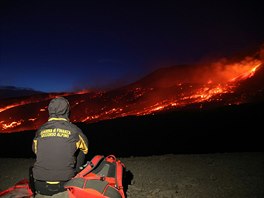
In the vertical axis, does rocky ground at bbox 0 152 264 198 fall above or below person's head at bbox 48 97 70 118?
below

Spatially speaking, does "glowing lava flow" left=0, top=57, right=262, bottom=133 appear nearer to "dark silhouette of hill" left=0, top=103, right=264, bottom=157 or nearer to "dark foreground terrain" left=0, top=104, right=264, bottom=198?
"dark silhouette of hill" left=0, top=103, right=264, bottom=157

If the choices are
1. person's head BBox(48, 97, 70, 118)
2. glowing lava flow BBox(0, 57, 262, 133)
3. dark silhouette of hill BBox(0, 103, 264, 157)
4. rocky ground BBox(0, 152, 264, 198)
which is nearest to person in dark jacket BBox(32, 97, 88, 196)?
person's head BBox(48, 97, 70, 118)

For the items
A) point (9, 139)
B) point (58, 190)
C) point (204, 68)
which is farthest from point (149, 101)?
point (58, 190)

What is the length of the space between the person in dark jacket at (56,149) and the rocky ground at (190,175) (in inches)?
125

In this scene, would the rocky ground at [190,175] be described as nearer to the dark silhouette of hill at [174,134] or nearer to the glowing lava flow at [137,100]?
the dark silhouette of hill at [174,134]

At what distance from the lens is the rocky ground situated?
302 inches

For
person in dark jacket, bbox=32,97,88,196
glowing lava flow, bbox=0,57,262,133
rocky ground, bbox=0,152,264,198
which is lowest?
rocky ground, bbox=0,152,264,198

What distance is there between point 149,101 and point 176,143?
2160 centimetres

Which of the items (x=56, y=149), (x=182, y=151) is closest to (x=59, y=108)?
(x=56, y=149)

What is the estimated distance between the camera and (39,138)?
4746mm

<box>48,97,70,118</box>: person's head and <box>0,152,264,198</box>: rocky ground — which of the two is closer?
<box>48,97,70,118</box>: person's head

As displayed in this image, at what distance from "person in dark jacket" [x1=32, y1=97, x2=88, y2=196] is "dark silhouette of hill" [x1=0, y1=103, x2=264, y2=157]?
13214 mm

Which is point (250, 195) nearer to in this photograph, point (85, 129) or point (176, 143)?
point (176, 143)

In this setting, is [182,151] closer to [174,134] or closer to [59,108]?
[174,134]
